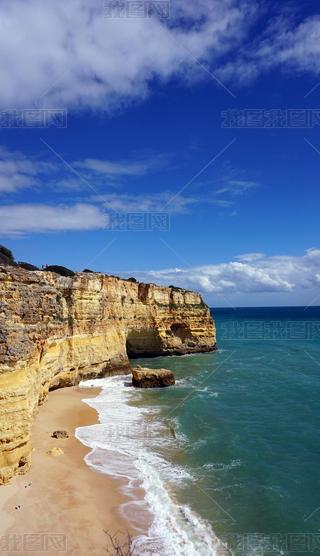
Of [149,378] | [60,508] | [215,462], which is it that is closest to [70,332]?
[149,378]

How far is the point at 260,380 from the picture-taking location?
35.5 metres

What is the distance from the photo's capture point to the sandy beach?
10609 millimetres

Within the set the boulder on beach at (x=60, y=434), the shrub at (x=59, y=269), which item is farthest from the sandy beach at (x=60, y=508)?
the shrub at (x=59, y=269)

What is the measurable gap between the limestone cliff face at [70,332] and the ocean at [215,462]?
344 centimetres

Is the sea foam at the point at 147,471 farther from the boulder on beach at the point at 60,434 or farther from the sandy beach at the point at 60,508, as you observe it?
the boulder on beach at the point at 60,434

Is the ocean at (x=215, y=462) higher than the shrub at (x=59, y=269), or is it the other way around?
the shrub at (x=59, y=269)

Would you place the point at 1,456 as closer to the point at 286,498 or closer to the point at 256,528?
the point at 256,528

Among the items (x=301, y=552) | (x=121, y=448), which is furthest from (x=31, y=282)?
(x=301, y=552)

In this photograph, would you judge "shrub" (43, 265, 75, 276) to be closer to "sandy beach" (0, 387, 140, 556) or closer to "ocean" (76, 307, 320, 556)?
"ocean" (76, 307, 320, 556)

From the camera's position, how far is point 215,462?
16.7m

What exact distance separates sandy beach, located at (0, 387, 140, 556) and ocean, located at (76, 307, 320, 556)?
0.64 m

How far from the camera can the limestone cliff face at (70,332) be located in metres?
13.0

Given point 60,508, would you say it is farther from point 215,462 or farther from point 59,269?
point 59,269

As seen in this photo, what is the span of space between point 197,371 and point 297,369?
Result: 10029 mm
